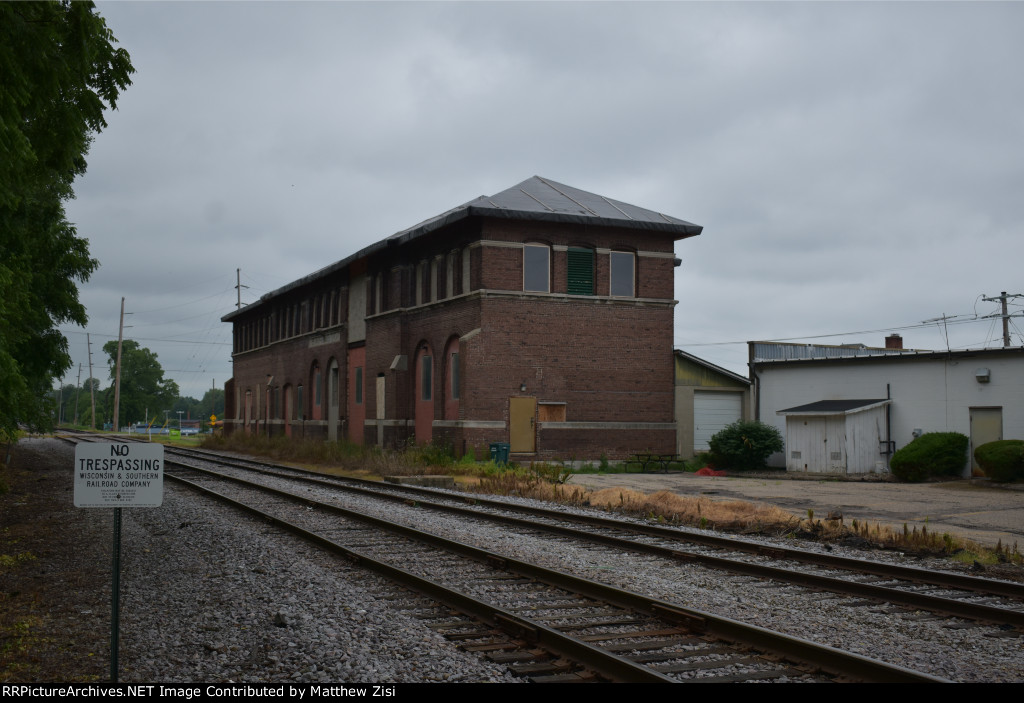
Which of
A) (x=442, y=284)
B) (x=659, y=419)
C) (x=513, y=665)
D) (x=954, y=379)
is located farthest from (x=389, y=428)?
(x=513, y=665)

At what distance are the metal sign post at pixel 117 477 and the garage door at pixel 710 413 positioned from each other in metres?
29.2

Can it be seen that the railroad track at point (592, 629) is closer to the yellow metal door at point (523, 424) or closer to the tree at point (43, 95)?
the tree at point (43, 95)

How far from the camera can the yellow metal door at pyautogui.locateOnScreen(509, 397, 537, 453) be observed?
29298mm

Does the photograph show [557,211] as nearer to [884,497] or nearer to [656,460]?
[656,460]

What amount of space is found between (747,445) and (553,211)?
10407mm

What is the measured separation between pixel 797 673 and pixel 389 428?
2915 centimetres

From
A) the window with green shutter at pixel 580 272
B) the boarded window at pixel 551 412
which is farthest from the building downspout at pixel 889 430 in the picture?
the boarded window at pixel 551 412

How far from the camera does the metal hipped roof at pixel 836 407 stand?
28328 millimetres

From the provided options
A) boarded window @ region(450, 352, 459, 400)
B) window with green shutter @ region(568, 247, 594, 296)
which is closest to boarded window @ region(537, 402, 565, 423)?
boarded window @ region(450, 352, 459, 400)

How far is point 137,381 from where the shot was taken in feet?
419

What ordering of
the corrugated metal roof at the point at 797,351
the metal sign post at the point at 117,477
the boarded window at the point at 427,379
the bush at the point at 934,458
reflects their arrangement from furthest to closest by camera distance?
the corrugated metal roof at the point at 797,351 → the boarded window at the point at 427,379 → the bush at the point at 934,458 → the metal sign post at the point at 117,477

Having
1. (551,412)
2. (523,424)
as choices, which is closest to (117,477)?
(523,424)

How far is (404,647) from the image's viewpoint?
266 inches
